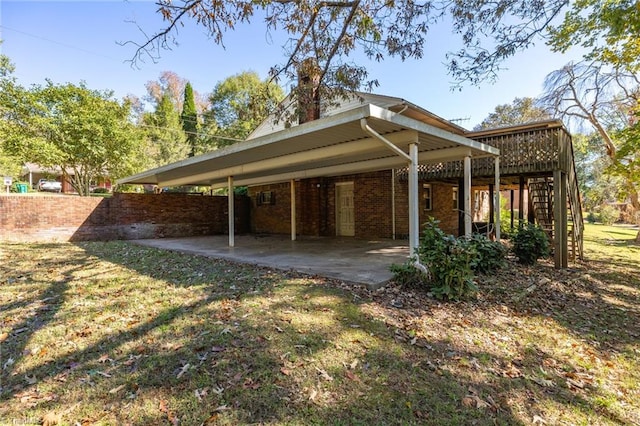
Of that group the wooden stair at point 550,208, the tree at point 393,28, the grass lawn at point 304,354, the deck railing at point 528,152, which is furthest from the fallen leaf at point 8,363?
the wooden stair at point 550,208

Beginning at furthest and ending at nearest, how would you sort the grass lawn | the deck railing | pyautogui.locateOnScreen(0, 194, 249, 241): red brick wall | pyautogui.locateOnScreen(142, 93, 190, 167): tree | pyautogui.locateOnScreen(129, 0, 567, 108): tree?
1. pyautogui.locateOnScreen(142, 93, 190, 167): tree
2. pyautogui.locateOnScreen(0, 194, 249, 241): red brick wall
3. the deck railing
4. pyautogui.locateOnScreen(129, 0, 567, 108): tree
5. the grass lawn

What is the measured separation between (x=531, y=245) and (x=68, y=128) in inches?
749

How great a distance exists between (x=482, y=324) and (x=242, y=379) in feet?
10.0

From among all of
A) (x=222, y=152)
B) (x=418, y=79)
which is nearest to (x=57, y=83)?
(x=222, y=152)

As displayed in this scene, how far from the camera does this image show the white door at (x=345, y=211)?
1346 centimetres

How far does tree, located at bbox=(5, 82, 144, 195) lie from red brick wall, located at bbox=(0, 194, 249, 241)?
16.3 ft

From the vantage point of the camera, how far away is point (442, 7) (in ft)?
21.1

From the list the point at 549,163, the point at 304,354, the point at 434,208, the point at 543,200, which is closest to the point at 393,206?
the point at 434,208

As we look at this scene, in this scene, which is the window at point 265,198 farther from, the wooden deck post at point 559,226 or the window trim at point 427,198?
the wooden deck post at point 559,226

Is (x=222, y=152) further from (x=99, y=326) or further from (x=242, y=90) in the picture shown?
(x=242, y=90)

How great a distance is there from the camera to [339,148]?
21.3ft

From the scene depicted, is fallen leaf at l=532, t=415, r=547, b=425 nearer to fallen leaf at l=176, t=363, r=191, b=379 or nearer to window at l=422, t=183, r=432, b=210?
fallen leaf at l=176, t=363, r=191, b=379

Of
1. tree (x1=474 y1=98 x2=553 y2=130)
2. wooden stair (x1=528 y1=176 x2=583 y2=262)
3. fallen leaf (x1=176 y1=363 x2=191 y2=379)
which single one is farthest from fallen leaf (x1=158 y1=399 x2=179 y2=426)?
tree (x1=474 y1=98 x2=553 y2=130)

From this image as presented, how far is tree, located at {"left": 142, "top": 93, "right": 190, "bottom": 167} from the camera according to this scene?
24.4 meters
